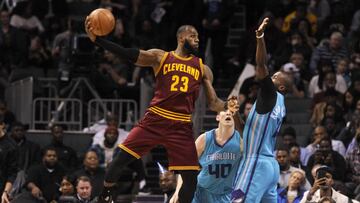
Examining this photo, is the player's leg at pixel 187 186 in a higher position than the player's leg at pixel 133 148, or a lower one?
lower

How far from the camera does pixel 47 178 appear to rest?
20359 millimetres

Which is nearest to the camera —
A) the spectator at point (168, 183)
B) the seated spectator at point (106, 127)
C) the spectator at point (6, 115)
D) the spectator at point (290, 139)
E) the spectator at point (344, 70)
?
the spectator at point (168, 183)

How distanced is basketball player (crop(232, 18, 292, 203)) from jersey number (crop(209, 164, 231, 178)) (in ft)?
3.05

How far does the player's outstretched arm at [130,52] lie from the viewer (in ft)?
48.1

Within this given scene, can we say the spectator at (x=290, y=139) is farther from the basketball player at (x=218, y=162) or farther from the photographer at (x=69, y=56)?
the photographer at (x=69, y=56)

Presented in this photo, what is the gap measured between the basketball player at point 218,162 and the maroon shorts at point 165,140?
0.96 metres

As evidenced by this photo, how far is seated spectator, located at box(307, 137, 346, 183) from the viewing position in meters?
19.8

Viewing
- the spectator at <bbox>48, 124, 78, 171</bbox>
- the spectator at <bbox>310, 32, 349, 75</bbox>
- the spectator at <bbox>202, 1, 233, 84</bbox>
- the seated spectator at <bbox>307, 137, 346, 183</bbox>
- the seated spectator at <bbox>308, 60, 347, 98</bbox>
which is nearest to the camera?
the seated spectator at <bbox>307, 137, 346, 183</bbox>

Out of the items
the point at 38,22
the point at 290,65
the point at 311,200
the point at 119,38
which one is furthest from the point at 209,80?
the point at 38,22

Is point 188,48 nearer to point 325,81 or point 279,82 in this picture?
point 279,82

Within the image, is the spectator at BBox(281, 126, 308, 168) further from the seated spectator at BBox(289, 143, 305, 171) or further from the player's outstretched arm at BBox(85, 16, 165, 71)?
the player's outstretched arm at BBox(85, 16, 165, 71)

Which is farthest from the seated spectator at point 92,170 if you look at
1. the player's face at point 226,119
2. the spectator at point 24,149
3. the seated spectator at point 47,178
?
the player's face at point 226,119

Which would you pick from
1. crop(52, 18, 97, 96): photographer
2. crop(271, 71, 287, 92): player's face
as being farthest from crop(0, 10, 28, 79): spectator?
crop(271, 71, 287, 92): player's face

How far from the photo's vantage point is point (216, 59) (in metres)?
25.4
